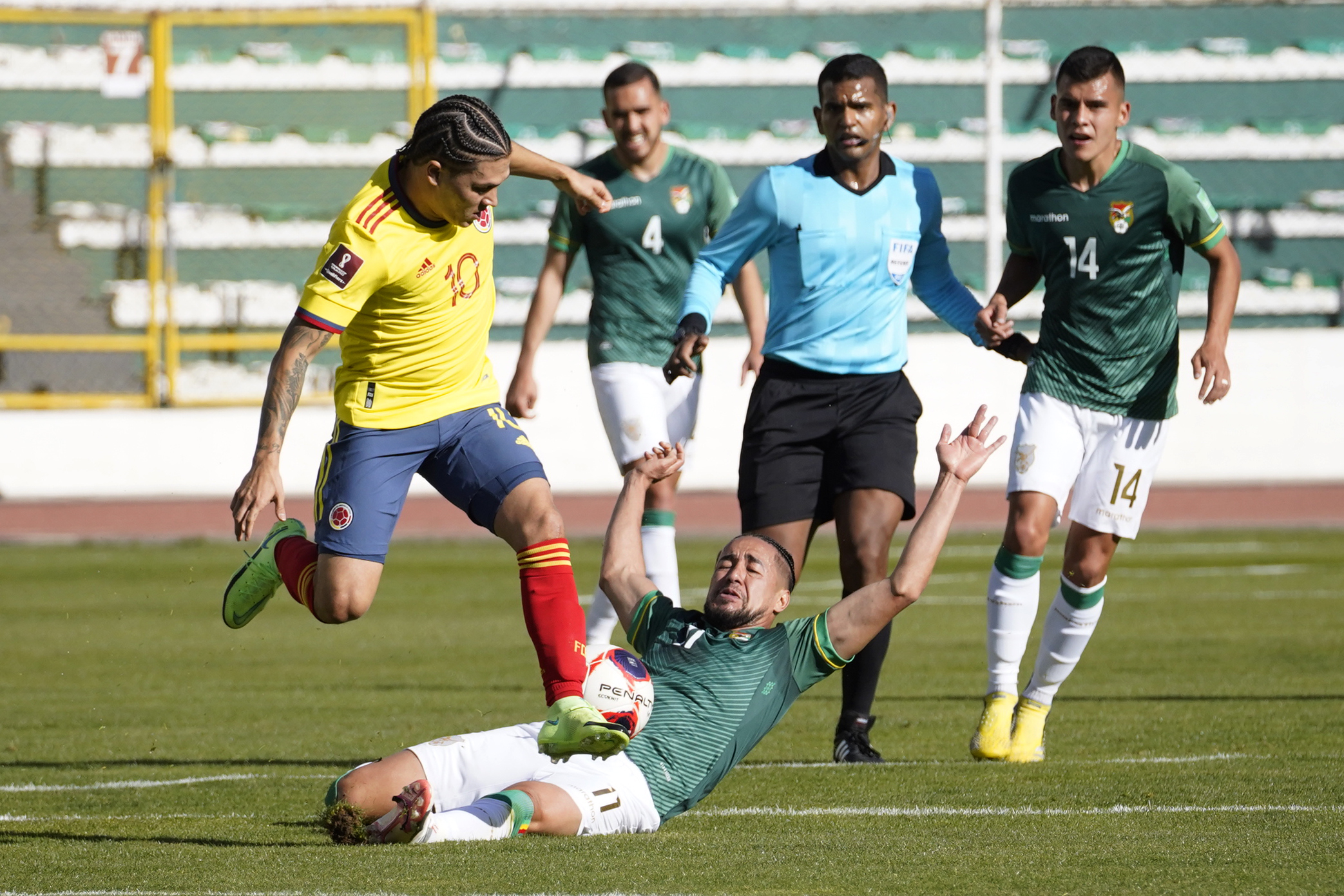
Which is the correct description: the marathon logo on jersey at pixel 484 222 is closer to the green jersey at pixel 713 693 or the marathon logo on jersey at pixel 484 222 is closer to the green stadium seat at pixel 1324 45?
the green jersey at pixel 713 693

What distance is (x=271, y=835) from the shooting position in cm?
528

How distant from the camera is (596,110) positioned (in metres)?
22.0

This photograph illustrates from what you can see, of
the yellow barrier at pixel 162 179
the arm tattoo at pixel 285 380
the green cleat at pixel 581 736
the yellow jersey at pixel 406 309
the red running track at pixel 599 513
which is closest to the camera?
the green cleat at pixel 581 736

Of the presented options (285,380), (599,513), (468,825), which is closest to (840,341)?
(285,380)

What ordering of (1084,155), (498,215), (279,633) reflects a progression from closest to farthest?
1. (1084,155)
2. (279,633)
3. (498,215)

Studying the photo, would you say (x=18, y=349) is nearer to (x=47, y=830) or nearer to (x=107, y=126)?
(x=107, y=126)

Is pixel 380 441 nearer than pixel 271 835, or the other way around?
pixel 271 835

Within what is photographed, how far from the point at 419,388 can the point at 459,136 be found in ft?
2.95

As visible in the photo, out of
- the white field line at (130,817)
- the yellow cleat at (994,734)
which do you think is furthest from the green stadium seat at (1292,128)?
the white field line at (130,817)

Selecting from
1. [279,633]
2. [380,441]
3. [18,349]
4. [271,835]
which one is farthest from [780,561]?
[18,349]

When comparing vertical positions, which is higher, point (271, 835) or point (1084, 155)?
point (1084, 155)

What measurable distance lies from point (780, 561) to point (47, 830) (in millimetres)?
2311

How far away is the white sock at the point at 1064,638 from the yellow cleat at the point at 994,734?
0.18 m

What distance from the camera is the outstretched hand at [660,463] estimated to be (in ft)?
18.7
